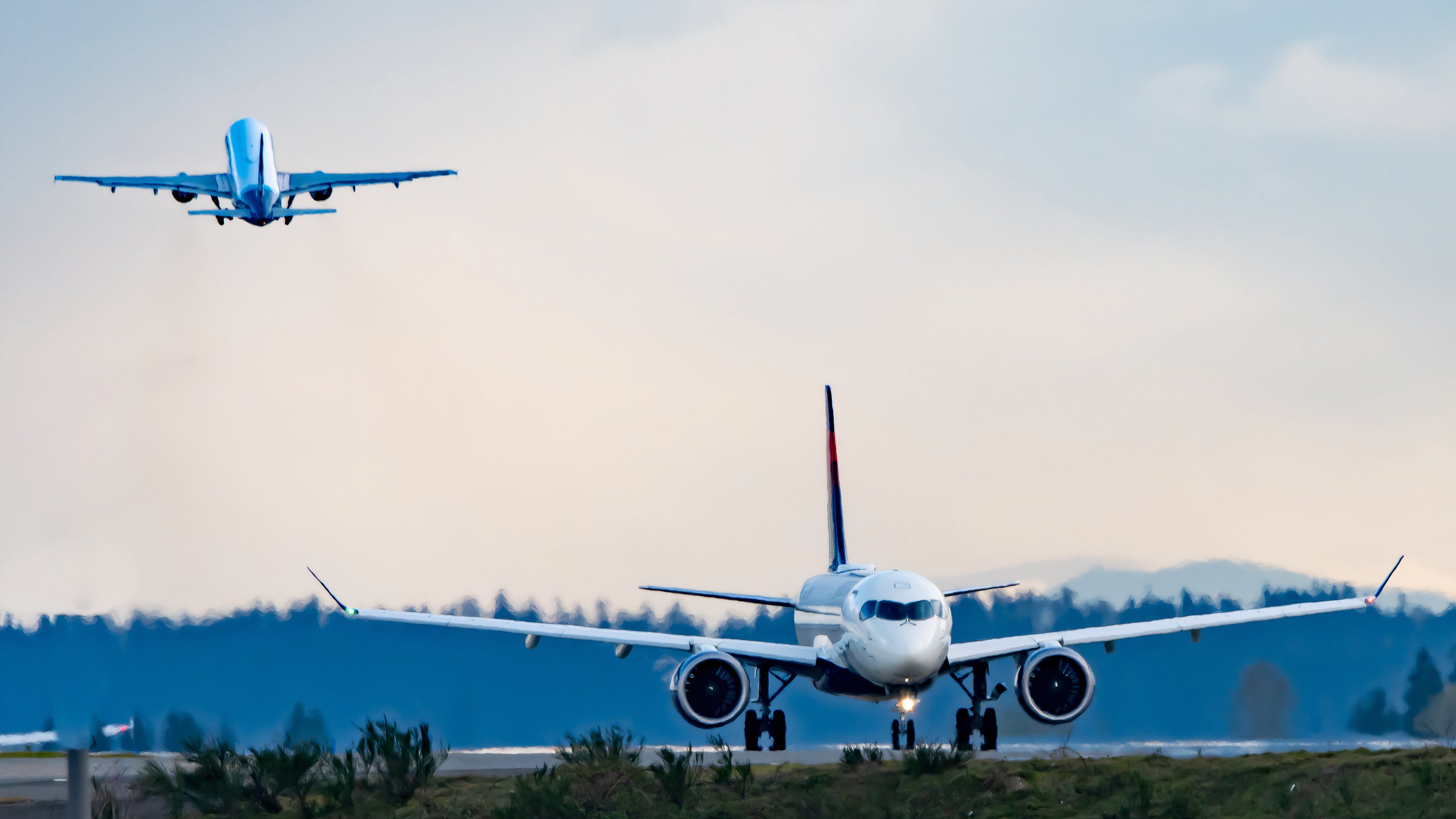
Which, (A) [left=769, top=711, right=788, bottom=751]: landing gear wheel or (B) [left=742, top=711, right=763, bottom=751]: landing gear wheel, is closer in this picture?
(A) [left=769, top=711, right=788, bottom=751]: landing gear wheel

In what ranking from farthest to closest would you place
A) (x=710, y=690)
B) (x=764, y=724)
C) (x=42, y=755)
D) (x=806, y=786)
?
(x=42, y=755), (x=764, y=724), (x=710, y=690), (x=806, y=786)

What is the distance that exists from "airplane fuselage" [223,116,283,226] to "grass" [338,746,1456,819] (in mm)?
29473

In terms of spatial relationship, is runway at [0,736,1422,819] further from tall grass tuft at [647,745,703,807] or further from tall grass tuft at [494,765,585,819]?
tall grass tuft at [494,765,585,819]

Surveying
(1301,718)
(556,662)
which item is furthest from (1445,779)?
(556,662)

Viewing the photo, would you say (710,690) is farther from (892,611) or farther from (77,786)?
(77,786)

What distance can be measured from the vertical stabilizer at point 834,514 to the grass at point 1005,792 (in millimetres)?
26691

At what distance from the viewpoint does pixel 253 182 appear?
2016 inches

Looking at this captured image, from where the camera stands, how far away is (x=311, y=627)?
9825 cm

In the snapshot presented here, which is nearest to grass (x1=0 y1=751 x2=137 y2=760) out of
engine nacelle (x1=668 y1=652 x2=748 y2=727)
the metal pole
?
engine nacelle (x1=668 y1=652 x2=748 y2=727)

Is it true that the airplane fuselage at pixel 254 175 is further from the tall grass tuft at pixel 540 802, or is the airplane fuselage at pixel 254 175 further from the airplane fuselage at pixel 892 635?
the tall grass tuft at pixel 540 802

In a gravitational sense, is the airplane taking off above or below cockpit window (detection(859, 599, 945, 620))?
above

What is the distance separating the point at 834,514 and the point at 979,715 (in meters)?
16.9

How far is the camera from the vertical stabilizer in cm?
5412

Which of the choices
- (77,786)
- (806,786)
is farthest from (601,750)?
(77,786)
